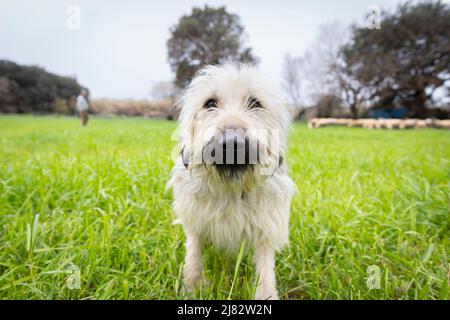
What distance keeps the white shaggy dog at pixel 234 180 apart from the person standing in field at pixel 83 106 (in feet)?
28.1

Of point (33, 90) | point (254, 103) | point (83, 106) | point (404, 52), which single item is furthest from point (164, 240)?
point (404, 52)

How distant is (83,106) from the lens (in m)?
9.53

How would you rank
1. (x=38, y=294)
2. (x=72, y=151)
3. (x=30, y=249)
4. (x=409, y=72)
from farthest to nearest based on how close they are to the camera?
(x=409, y=72) < (x=72, y=151) < (x=30, y=249) < (x=38, y=294)

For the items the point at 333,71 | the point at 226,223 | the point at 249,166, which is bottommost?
the point at 226,223

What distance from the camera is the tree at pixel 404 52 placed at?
66.1ft

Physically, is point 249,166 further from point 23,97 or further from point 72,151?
point 23,97

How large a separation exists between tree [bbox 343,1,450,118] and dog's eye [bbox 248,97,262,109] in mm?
22308

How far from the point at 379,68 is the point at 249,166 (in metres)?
23.9

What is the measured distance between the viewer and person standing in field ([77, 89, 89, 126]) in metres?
9.04

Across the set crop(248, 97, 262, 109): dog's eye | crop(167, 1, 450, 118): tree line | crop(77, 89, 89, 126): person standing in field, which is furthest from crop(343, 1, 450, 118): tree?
crop(248, 97, 262, 109): dog's eye

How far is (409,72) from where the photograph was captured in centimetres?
2116

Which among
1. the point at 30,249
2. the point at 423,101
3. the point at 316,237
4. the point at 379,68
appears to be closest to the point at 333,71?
the point at 379,68

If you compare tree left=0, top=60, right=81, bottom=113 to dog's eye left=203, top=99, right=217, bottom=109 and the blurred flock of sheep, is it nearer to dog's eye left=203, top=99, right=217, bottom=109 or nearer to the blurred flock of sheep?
dog's eye left=203, top=99, right=217, bottom=109

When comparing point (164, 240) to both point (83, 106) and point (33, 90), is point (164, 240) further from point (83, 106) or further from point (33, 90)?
point (83, 106)
